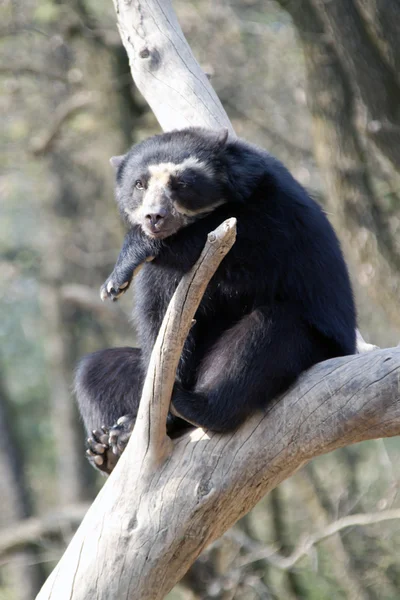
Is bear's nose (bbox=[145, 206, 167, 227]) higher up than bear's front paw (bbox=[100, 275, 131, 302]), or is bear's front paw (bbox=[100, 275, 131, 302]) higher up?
bear's nose (bbox=[145, 206, 167, 227])

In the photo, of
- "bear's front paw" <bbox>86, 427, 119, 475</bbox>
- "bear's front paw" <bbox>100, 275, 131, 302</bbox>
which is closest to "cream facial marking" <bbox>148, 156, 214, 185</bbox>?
"bear's front paw" <bbox>100, 275, 131, 302</bbox>

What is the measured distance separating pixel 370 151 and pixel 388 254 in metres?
1.24

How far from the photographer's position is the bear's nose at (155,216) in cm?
424

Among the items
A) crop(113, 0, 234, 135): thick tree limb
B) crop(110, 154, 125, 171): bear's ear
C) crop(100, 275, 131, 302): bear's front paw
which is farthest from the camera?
crop(113, 0, 234, 135): thick tree limb

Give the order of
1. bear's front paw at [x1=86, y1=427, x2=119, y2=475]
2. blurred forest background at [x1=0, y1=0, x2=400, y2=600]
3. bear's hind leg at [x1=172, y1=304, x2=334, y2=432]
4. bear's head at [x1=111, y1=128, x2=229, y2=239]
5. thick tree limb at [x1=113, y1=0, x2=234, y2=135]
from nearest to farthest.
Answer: bear's hind leg at [x1=172, y1=304, x2=334, y2=432] < bear's head at [x1=111, y1=128, x2=229, y2=239] < bear's front paw at [x1=86, y1=427, x2=119, y2=475] < thick tree limb at [x1=113, y1=0, x2=234, y2=135] < blurred forest background at [x1=0, y1=0, x2=400, y2=600]

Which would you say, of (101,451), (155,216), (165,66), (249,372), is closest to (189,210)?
(155,216)

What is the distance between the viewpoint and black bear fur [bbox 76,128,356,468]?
423cm

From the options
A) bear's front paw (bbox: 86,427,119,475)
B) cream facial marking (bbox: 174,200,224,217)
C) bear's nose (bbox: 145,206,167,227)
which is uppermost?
bear's nose (bbox: 145,206,167,227)

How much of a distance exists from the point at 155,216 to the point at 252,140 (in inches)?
266

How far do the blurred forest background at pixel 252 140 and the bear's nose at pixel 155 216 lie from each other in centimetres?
375

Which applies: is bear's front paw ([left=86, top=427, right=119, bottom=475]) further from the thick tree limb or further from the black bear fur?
the thick tree limb

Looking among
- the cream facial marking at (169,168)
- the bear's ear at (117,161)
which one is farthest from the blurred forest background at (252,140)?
the cream facial marking at (169,168)

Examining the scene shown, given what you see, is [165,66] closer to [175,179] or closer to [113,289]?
[175,179]

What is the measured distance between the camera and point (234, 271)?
173 inches
